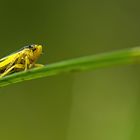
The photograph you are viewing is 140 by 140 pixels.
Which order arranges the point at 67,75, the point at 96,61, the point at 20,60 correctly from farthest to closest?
the point at 67,75
the point at 20,60
the point at 96,61

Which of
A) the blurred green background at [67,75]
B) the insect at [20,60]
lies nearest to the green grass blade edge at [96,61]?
the insect at [20,60]

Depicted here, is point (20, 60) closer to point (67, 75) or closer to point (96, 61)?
point (96, 61)

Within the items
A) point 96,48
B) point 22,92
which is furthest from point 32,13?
point 22,92

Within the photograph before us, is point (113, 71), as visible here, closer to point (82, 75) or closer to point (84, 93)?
point (82, 75)

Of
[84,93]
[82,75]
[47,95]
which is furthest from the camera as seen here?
[47,95]

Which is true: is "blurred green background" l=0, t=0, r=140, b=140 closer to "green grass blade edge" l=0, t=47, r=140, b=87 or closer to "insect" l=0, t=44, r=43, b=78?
"insect" l=0, t=44, r=43, b=78

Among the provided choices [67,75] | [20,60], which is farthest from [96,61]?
[67,75]

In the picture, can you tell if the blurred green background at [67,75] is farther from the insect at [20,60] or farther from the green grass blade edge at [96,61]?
the green grass blade edge at [96,61]

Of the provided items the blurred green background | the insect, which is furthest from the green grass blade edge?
the blurred green background

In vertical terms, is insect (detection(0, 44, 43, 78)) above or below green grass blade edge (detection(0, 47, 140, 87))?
below
